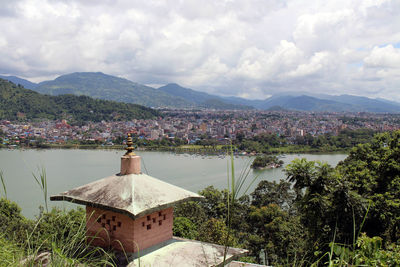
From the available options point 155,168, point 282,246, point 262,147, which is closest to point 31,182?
point 155,168

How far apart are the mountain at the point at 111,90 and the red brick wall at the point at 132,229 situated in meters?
158

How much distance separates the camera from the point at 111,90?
178250mm

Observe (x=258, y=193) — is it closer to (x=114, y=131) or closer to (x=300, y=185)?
(x=300, y=185)

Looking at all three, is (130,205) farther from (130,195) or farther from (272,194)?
(272,194)

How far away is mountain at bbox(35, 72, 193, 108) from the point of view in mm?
166500

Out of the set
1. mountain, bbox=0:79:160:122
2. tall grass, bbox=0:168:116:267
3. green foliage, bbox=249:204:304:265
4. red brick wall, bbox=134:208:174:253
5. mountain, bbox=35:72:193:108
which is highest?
mountain, bbox=35:72:193:108

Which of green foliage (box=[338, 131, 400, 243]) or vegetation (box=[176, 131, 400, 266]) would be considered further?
green foliage (box=[338, 131, 400, 243])

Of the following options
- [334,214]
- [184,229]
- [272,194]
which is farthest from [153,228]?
[272,194]

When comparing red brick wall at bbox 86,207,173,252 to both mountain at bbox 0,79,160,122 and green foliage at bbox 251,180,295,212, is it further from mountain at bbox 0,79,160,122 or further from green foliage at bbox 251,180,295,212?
mountain at bbox 0,79,160,122

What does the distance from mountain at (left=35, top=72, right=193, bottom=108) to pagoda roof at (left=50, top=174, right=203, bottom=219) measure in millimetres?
157482

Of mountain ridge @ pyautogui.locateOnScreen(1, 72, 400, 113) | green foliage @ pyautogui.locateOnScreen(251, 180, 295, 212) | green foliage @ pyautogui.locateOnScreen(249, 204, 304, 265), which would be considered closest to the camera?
green foliage @ pyautogui.locateOnScreen(249, 204, 304, 265)

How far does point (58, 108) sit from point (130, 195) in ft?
241

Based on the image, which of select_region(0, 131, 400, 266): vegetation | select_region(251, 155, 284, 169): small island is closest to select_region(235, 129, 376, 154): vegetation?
select_region(251, 155, 284, 169): small island

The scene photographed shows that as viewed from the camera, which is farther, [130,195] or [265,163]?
[265,163]
